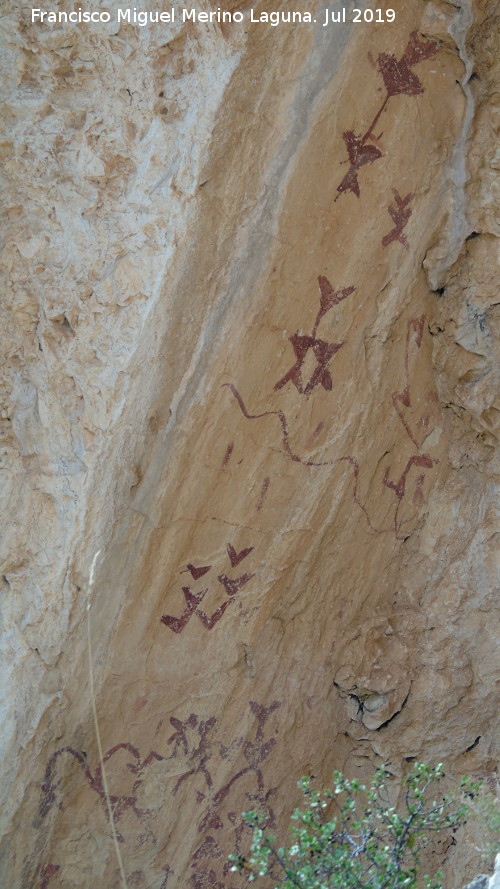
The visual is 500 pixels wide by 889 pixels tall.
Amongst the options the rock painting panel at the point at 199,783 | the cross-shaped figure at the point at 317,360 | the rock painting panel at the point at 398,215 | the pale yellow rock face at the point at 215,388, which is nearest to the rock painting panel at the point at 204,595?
the pale yellow rock face at the point at 215,388

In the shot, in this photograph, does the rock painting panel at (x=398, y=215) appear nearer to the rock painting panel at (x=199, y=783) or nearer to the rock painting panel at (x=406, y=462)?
the rock painting panel at (x=406, y=462)

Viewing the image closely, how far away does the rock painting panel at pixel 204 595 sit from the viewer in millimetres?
2957

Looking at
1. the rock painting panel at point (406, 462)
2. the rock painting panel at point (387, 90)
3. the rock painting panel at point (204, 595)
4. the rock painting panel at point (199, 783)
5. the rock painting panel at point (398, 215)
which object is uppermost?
the rock painting panel at point (387, 90)

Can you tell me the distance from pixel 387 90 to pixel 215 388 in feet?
3.57

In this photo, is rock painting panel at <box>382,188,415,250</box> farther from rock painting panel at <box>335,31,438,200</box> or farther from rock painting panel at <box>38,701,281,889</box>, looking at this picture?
rock painting panel at <box>38,701,281,889</box>

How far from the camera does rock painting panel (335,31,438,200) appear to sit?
2.90m

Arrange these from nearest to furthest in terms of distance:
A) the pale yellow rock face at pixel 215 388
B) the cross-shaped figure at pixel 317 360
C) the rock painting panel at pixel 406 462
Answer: the pale yellow rock face at pixel 215 388
the cross-shaped figure at pixel 317 360
the rock painting panel at pixel 406 462

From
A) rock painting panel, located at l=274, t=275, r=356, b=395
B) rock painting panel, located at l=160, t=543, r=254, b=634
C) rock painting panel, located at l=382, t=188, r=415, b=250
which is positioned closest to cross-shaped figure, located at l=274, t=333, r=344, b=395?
rock painting panel, located at l=274, t=275, r=356, b=395

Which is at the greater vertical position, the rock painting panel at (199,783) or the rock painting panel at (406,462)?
the rock painting panel at (406,462)

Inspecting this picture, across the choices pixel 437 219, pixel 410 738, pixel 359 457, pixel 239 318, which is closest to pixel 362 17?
pixel 437 219

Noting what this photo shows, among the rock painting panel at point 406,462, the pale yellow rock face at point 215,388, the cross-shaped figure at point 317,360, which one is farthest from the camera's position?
the rock painting panel at point 406,462

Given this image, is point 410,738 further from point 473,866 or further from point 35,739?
point 35,739

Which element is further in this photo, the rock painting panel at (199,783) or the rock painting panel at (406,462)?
the rock painting panel at (406,462)

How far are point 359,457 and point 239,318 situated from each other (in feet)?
2.19
